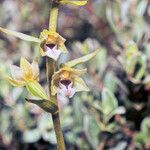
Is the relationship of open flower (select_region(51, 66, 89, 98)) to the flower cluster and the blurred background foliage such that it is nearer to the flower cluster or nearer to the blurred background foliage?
the flower cluster

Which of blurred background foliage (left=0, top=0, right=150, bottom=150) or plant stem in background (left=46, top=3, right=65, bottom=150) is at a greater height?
plant stem in background (left=46, top=3, right=65, bottom=150)

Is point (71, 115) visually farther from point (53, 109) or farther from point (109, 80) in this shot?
point (53, 109)

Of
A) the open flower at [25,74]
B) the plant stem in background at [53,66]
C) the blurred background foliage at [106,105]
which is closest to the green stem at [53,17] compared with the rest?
the plant stem in background at [53,66]

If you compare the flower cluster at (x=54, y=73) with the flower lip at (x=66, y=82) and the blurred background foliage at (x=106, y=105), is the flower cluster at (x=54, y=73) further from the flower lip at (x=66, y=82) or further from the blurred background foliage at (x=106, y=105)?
the blurred background foliage at (x=106, y=105)

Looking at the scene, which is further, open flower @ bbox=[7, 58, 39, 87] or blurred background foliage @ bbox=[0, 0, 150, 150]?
blurred background foliage @ bbox=[0, 0, 150, 150]

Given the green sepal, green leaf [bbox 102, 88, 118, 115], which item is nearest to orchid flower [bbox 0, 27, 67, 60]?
the green sepal

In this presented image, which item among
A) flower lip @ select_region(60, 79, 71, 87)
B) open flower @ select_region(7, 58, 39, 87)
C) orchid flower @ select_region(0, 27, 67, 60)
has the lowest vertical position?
flower lip @ select_region(60, 79, 71, 87)
